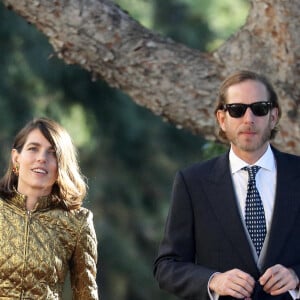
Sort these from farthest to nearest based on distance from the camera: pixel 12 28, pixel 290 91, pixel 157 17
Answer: pixel 157 17 → pixel 12 28 → pixel 290 91

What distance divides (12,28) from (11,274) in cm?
909

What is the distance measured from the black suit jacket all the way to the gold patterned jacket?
346mm

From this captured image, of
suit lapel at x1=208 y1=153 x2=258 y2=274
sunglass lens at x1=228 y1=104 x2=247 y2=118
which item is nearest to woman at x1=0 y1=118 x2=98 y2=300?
suit lapel at x1=208 y1=153 x2=258 y2=274

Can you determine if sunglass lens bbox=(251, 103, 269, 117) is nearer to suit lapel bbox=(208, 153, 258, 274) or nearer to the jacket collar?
suit lapel bbox=(208, 153, 258, 274)

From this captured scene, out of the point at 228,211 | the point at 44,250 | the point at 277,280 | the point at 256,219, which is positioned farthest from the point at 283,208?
the point at 44,250

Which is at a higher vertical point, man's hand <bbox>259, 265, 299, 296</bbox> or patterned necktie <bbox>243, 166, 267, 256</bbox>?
patterned necktie <bbox>243, 166, 267, 256</bbox>

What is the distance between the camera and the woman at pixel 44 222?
5.42 m

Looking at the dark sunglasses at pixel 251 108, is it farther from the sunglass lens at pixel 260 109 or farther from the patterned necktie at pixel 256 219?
the patterned necktie at pixel 256 219

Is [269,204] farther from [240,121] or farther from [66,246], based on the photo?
[66,246]

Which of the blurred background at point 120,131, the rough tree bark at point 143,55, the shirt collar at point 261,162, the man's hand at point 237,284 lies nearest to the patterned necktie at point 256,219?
the shirt collar at point 261,162

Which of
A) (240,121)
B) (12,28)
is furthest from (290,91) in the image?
(12,28)

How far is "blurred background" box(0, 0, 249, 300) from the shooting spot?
14734mm

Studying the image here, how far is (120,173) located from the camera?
19000 mm

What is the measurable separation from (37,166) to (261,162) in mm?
915
